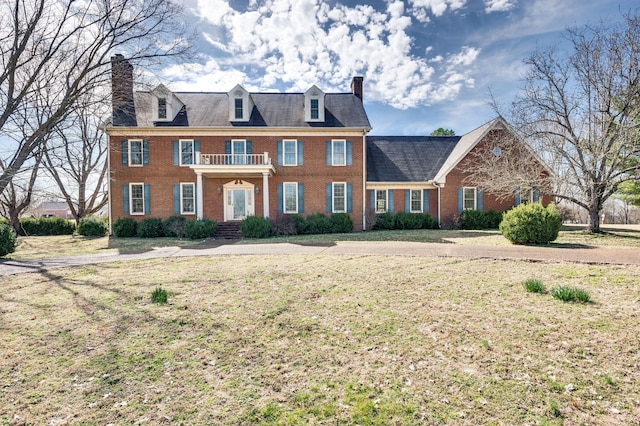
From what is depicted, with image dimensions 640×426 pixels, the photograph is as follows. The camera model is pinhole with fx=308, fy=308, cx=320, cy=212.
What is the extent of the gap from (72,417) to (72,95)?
13.6 metres

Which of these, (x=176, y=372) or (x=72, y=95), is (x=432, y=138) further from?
(x=176, y=372)

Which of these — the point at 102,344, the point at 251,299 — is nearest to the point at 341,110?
the point at 251,299

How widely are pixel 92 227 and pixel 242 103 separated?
12.4m

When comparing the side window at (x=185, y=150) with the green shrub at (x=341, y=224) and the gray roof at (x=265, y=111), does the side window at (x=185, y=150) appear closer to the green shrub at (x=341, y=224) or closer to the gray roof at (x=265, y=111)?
the gray roof at (x=265, y=111)

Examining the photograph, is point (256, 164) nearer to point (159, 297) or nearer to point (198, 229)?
point (198, 229)

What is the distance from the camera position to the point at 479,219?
19.9m

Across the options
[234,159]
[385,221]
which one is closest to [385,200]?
[385,221]

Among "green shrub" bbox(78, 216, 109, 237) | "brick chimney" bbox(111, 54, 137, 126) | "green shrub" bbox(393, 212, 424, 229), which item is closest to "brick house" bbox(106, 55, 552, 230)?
"green shrub" bbox(393, 212, 424, 229)

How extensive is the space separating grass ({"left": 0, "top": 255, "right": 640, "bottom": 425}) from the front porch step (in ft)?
35.8

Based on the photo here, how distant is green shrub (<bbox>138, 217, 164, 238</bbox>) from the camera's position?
17969 millimetres

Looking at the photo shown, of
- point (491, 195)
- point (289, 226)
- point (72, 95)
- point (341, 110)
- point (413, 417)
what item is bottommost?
point (413, 417)

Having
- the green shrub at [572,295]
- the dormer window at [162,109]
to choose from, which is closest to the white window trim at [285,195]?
the dormer window at [162,109]

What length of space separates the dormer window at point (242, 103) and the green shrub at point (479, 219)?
15.5m

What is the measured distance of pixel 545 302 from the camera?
5.37 m
